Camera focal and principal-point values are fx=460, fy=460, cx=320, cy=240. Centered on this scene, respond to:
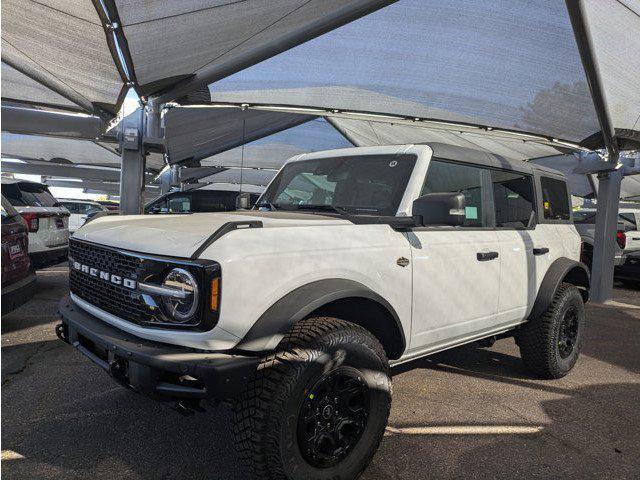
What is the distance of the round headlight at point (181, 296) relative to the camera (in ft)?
6.77

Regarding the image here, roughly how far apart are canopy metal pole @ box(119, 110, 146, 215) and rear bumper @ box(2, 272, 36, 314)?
339 centimetres

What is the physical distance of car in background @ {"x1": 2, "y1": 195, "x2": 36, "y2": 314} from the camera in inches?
162

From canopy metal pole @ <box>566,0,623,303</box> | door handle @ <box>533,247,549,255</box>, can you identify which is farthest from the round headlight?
canopy metal pole @ <box>566,0,623,303</box>

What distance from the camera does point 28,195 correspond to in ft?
25.2

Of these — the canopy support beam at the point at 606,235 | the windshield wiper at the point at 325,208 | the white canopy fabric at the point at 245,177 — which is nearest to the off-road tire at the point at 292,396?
the windshield wiper at the point at 325,208

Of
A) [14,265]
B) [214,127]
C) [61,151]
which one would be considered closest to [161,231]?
[14,265]

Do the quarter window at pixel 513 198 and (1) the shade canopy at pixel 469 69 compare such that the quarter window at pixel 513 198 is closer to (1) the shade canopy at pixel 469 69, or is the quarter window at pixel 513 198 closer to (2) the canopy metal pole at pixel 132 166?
(1) the shade canopy at pixel 469 69

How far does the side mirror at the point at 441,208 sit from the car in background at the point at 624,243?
953 centimetres

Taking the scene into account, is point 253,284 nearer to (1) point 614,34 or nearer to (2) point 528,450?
(2) point 528,450

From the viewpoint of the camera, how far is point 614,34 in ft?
20.4

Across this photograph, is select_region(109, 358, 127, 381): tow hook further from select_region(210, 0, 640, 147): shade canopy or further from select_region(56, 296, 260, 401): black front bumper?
select_region(210, 0, 640, 147): shade canopy

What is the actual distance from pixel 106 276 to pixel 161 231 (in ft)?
1.42

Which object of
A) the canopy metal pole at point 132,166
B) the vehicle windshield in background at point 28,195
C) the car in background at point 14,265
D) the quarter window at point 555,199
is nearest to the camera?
the car in background at point 14,265

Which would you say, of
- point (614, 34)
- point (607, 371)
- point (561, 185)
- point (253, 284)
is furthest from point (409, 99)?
point (253, 284)
